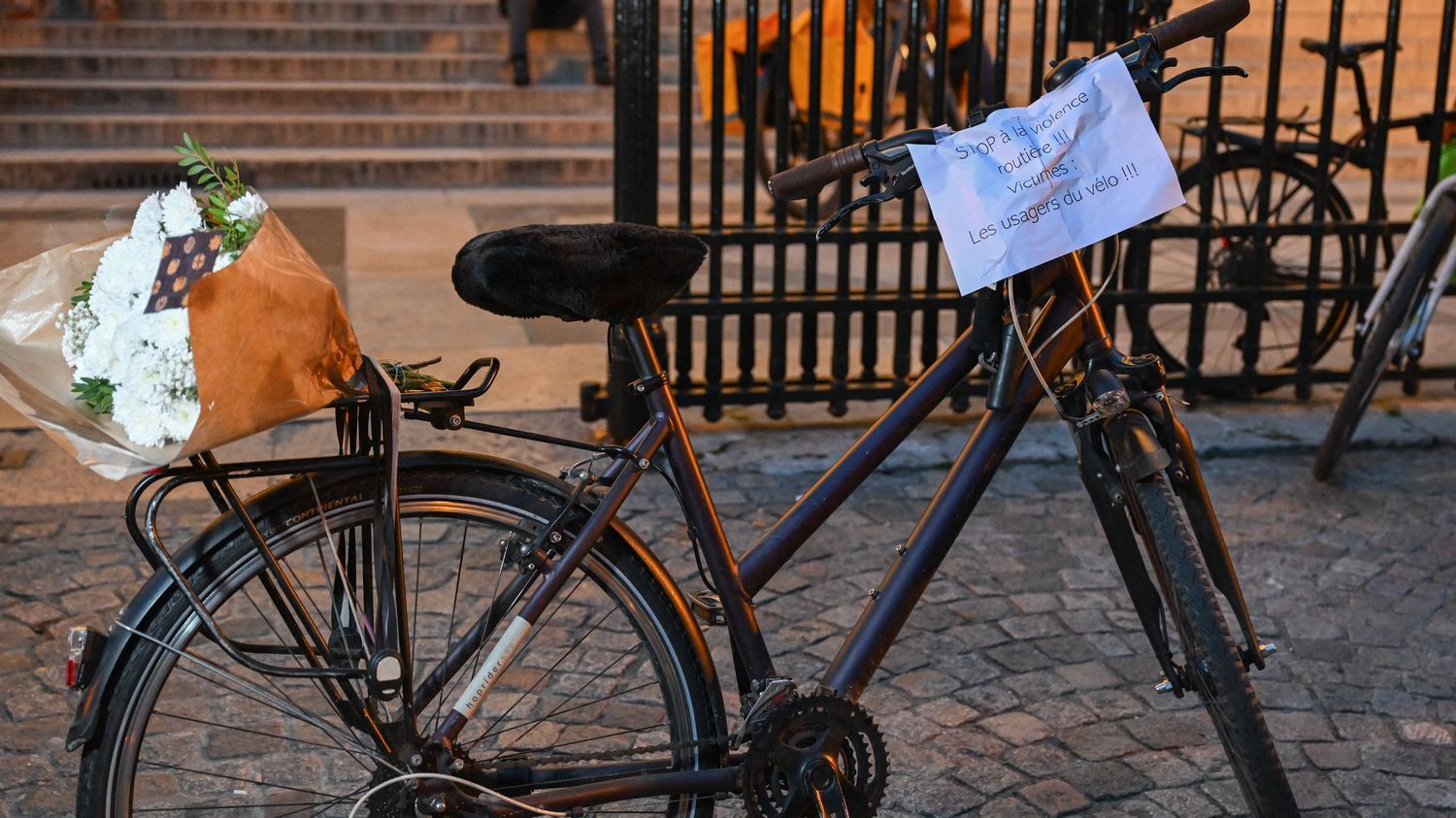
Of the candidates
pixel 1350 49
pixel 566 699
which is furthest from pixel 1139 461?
pixel 1350 49

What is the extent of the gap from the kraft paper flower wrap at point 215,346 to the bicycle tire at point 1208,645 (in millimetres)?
1330

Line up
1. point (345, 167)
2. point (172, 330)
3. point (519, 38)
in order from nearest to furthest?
1. point (172, 330)
2. point (345, 167)
3. point (519, 38)

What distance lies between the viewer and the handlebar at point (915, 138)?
7.89 feet

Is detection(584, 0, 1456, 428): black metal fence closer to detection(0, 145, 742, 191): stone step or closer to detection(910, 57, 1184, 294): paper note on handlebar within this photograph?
detection(910, 57, 1184, 294): paper note on handlebar

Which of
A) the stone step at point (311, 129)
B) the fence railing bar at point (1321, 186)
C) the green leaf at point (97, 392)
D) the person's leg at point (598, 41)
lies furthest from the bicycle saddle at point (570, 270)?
the person's leg at point (598, 41)

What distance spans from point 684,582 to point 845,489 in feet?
5.28

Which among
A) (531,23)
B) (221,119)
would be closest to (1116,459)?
(221,119)

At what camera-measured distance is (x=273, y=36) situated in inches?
428

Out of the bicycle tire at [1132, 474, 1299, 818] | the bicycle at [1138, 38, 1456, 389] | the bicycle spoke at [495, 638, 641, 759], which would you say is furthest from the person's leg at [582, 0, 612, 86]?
the bicycle tire at [1132, 474, 1299, 818]

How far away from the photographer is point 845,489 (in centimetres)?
260

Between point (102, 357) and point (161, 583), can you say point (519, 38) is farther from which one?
point (102, 357)

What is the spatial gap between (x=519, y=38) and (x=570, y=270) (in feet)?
28.1

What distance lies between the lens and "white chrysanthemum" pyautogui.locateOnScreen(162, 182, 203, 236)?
6.97ft

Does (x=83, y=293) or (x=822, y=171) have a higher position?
(x=822, y=171)
